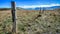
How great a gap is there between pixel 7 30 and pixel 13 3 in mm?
1455

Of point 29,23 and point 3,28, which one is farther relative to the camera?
point 29,23

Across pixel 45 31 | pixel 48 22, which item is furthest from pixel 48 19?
pixel 45 31

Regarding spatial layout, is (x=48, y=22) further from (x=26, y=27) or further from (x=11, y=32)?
(x=11, y=32)

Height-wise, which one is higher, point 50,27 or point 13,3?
point 13,3

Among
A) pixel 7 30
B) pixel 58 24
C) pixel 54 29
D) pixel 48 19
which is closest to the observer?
pixel 7 30

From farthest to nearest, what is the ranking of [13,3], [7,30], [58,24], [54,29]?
[58,24]
[54,29]
[7,30]
[13,3]

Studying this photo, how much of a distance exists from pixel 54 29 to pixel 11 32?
2.37m

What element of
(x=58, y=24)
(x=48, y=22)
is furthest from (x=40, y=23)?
(x=58, y=24)

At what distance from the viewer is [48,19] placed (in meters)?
8.72

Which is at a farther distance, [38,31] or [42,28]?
[42,28]

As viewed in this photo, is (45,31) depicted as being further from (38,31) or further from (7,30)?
(7,30)

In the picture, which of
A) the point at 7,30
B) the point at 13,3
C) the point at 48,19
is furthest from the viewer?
the point at 48,19

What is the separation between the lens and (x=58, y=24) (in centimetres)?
801

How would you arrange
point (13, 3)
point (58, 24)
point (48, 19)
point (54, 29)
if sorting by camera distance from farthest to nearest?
point (48, 19)
point (58, 24)
point (54, 29)
point (13, 3)
